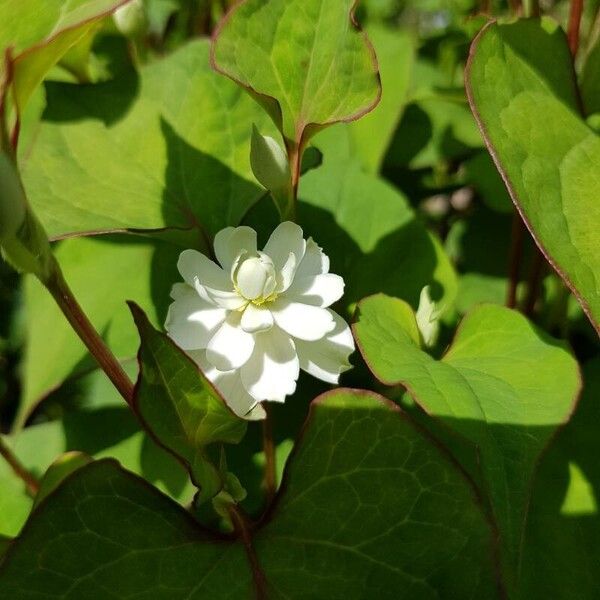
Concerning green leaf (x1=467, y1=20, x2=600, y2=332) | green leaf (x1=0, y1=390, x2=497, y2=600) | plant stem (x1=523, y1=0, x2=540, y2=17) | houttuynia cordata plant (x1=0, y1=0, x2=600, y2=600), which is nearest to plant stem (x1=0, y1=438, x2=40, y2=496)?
houttuynia cordata plant (x1=0, y1=0, x2=600, y2=600)

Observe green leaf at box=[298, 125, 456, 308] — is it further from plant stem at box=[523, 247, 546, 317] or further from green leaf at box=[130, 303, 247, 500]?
green leaf at box=[130, 303, 247, 500]

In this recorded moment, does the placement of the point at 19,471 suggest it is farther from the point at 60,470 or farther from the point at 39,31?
the point at 39,31

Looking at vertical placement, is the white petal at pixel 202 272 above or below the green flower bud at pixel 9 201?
below

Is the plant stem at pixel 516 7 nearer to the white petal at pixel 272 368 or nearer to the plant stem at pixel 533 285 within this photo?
the plant stem at pixel 533 285

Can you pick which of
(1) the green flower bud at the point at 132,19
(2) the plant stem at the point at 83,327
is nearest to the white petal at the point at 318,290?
(2) the plant stem at the point at 83,327

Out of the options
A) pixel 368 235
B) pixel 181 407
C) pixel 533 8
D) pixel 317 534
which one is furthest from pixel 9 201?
pixel 533 8

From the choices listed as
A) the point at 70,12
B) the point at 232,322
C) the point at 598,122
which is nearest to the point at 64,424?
the point at 232,322
